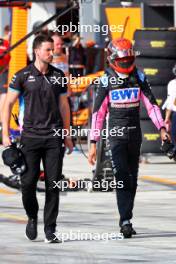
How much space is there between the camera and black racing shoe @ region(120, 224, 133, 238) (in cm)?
Result: 1150

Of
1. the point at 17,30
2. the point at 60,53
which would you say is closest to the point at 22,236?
the point at 60,53

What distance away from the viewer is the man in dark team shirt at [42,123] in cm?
1117

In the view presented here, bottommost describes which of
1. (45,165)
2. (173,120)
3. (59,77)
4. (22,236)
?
(173,120)

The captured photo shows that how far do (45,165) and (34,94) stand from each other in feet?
2.15

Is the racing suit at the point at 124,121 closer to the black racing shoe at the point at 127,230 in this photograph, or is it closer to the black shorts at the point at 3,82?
the black racing shoe at the point at 127,230

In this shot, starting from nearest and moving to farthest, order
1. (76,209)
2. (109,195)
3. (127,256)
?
(127,256) < (76,209) < (109,195)

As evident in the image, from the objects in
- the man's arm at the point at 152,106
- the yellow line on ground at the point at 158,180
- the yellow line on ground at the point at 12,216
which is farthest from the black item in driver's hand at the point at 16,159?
the yellow line on ground at the point at 158,180

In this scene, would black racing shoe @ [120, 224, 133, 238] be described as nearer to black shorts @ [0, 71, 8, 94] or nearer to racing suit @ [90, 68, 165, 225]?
racing suit @ [90, 68, 165, 225]

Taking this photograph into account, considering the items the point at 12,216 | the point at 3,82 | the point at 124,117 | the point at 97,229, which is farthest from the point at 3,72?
the point at 124,117

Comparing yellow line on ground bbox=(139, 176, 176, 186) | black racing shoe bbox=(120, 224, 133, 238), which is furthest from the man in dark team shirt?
yellow line on ground bbox=(139, 176, 176, 186)

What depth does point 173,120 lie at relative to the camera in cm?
1933

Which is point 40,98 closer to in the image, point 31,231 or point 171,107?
point 31,231

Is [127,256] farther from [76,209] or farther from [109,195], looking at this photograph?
[109,195]

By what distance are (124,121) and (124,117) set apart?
0.04 metres
